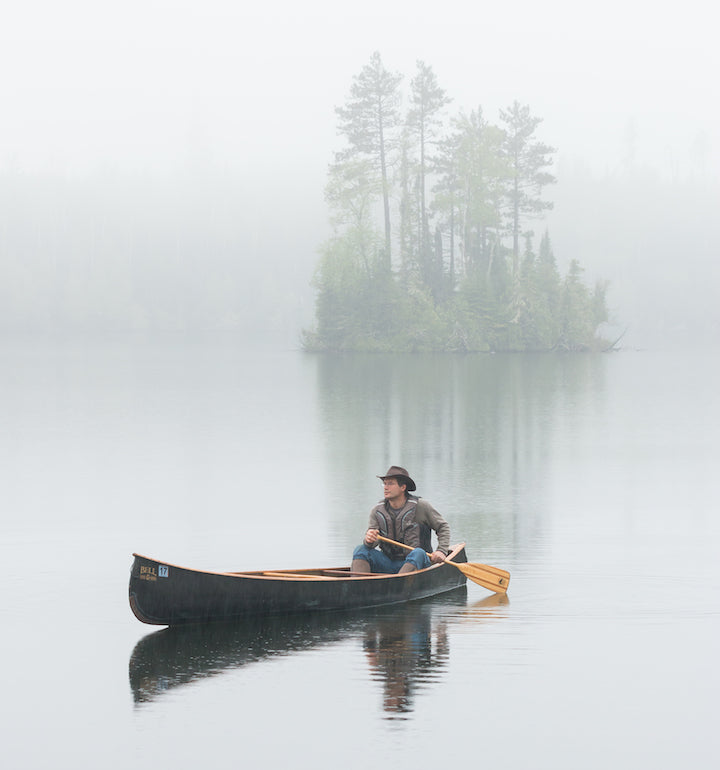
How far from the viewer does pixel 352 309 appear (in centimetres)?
9594

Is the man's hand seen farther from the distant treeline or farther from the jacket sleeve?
the distant treeline

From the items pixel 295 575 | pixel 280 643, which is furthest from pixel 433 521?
pixel 280 643

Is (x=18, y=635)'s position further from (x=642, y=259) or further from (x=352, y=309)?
(x=642, y=259)

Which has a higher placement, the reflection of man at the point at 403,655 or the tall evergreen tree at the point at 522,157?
the tall evergreen tree at the point at 522,157

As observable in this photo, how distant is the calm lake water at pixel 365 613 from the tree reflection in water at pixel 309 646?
0.13ft

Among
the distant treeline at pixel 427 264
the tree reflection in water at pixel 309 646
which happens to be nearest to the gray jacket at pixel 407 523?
the tree reflection in water at pixel 309 646

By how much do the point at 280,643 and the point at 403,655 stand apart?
1373 mm

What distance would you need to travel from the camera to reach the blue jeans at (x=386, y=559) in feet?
50.6


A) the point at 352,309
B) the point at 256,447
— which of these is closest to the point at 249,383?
the point at 256,447

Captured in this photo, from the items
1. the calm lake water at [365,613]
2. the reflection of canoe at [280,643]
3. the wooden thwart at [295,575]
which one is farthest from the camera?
the wooden thwart at [295,575]

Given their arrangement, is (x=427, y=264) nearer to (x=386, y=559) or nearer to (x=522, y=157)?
(x=522, y=157)

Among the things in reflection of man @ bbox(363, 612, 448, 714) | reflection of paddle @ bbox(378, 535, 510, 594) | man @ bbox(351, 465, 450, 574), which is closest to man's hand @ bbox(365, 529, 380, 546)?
man @ bbox(351, 465, 450, 574)

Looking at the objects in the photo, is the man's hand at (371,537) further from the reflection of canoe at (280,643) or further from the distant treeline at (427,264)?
the distant treeline at (427,264)

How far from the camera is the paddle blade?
630 inches
